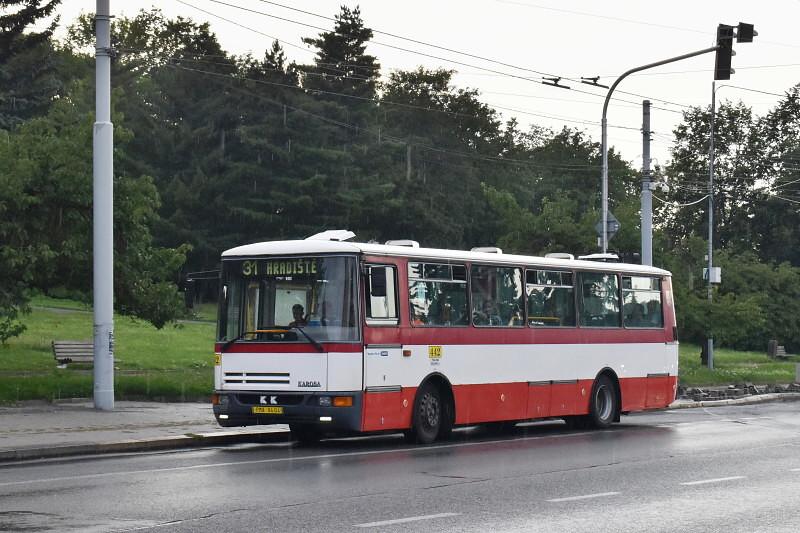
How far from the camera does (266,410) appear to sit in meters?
19.3

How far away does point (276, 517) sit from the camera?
11.6 meters

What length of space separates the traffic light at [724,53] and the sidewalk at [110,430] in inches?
434

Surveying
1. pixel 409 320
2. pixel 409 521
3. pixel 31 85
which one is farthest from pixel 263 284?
pixel 31 85

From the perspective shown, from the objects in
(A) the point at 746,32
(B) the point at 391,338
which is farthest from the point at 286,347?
(A) the point at 746,32

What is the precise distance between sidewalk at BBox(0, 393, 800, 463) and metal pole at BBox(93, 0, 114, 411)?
24.2 inches

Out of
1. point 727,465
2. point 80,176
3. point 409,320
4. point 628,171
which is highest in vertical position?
point 628,171

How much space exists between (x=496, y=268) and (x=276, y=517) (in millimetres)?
11093

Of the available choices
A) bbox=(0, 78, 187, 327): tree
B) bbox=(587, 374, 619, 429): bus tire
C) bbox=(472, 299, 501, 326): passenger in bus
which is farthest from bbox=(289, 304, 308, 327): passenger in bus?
bbox=(587, 374, 619, 429): bus tire

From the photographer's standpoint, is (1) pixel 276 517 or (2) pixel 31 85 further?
(2) pixel 31 85

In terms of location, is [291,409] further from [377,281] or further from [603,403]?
[603,403]

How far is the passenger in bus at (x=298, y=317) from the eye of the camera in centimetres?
1933

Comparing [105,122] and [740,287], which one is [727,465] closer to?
[105,122]

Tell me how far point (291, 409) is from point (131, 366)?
58.5 feet

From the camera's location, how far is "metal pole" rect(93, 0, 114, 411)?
2381 cm
